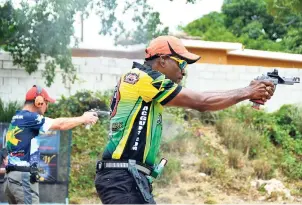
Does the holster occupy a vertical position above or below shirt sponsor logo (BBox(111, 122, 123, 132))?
below

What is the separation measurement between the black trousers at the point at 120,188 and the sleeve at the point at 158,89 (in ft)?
1.61

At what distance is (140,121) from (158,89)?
0.23 m

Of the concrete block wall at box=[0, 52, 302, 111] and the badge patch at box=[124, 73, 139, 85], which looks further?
the concrete block wall at box=[0, 52, 302, 111]

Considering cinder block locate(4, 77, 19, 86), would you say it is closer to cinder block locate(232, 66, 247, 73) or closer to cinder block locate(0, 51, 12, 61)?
cinder block locate(0, 51, 12, 61)

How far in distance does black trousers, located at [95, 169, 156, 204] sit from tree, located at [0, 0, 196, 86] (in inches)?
349

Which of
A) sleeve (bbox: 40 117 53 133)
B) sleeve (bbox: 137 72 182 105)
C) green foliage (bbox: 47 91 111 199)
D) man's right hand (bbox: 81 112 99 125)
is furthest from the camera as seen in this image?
green foliage (bbox: 47 91 111 199)

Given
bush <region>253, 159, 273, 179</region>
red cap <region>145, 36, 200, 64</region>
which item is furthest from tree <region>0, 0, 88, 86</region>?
red cap <region>145, 36, 200, 64</region>

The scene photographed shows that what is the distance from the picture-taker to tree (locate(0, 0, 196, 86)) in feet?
44.3

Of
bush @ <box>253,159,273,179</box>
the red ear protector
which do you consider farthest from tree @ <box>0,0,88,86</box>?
the red ear protector

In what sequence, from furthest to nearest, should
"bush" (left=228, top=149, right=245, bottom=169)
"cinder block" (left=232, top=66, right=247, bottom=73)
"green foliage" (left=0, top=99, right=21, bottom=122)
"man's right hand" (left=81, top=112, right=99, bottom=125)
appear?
"cinder block" (left=232, top=66, right=247, bottom=73) < "green foliage" (left=0, top=99, right=21, bottom=122) < "bush" (left=228, top=149, right=245, bottom=169) < "man's right hand" (left=81, top=112, right=99, bottom=125)

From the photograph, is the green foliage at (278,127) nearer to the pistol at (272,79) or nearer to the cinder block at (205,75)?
the cinder block at (205,75)

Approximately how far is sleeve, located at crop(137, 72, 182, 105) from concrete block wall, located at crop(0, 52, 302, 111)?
10.1 metres

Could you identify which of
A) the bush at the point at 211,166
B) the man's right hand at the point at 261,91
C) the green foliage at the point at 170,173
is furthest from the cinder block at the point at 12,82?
the man's right hand at the point at 261,91

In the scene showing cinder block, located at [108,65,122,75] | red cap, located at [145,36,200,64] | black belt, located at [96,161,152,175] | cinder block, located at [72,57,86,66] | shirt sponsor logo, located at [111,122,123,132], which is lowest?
cinder block, located at [108,65,122,75]
